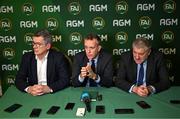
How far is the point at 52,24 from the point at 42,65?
1.01 m

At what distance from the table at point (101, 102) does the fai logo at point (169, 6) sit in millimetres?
1571

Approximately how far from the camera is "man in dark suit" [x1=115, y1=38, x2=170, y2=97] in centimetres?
352

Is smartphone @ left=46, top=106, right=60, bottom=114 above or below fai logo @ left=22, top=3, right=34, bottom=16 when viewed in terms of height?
below

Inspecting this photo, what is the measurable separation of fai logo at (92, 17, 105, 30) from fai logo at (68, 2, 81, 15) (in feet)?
0.94

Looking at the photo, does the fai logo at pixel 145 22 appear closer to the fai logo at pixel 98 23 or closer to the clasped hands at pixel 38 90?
the fai logo at pixel 98 23

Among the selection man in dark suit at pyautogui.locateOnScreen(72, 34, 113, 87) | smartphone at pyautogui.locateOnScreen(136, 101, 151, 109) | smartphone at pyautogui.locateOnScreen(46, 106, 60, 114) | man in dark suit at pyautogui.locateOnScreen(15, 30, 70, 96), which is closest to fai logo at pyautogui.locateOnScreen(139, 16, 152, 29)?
man in dark suit at pyautogui.locateOnScreen(72, 34, 113, 87)

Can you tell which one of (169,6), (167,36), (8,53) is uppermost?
(169,6)

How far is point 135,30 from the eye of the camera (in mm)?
4633

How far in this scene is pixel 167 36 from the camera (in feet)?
15.2

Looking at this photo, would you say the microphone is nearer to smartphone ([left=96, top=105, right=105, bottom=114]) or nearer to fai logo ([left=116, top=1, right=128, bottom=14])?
smartphone ([left=96, top=105, right=105, bottom=114])

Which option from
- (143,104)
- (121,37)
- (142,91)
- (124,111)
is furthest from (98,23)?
(124,111)

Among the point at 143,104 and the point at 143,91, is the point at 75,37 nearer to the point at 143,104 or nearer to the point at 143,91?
the point at 143,91

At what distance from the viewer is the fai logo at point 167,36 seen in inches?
181

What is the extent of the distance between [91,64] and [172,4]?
1.68 meters
